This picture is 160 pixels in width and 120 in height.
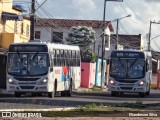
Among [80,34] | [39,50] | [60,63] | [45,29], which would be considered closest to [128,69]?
[60,63]

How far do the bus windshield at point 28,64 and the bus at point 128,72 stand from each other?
8.59 metres

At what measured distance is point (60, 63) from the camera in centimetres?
3756

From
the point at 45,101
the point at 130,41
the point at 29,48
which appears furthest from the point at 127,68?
the point at 130,41

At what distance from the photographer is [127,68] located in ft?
139

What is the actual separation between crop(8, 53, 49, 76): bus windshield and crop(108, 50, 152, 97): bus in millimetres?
8588

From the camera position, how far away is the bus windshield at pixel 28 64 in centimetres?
3469

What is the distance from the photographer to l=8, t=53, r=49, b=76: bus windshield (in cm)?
3469

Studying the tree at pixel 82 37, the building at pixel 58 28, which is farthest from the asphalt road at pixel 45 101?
the building at pixel 58 28

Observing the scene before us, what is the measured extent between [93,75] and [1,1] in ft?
57.8

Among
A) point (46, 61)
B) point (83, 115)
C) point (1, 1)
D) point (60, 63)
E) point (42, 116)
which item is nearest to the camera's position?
point (42, 116)

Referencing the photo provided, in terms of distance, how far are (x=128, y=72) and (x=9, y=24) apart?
55.4ft

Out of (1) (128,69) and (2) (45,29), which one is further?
(2) (45,29)

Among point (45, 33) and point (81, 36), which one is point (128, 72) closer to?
point (81, 36)

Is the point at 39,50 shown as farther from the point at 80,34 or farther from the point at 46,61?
the point at 80,34
